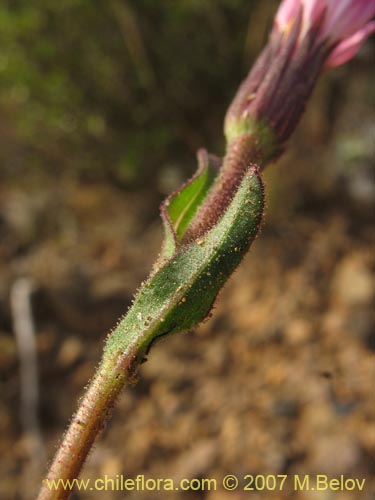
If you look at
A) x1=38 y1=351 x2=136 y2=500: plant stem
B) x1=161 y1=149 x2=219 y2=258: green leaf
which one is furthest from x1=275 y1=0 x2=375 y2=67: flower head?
x1=38 y1=351 x2=136 y2=500: plant stem

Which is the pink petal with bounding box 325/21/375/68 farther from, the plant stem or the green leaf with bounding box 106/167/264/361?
the plant stem

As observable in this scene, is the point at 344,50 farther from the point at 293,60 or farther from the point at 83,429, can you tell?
the point at 83,429

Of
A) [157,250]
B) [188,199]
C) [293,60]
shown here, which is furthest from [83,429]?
[157,250]

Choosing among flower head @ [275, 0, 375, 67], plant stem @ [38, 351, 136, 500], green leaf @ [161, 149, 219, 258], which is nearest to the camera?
plant stem @ [38, 351, 136, 500]

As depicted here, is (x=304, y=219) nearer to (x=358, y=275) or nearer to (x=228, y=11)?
(x=358, y=275)

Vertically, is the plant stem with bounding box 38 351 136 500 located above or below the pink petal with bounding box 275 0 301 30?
below
